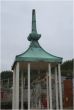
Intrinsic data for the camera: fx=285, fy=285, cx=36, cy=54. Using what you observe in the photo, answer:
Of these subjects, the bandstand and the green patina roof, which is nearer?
the bandstand

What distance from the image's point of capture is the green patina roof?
15085 millimetres

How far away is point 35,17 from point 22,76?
3.67 m

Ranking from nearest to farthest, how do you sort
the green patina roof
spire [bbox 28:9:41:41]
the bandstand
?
1. the bandstand
2. the green patina roof
3. spire [bbox 28:9:41:41]

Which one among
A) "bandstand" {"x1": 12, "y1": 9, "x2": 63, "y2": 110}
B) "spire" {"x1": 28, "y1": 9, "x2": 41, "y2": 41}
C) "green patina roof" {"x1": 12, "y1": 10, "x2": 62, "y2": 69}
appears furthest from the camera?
"spire" {"x1": 28, "y1": 9, "x2": 41, "y2": 41}

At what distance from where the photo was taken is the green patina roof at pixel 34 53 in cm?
1509

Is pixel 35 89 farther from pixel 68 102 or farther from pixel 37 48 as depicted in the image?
pixel 68 102

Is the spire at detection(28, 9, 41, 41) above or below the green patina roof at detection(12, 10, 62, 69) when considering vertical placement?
above

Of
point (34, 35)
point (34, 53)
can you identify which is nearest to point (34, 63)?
point (34, 53)

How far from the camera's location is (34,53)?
15766 millimetres

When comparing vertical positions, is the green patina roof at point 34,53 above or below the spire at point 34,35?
below

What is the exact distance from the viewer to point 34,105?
774 inches

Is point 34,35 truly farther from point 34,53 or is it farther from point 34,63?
point 34,63

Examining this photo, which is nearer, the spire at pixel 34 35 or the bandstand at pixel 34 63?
the bandstand at pixel 34 63

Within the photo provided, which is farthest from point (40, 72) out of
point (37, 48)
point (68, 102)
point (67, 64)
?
point (67, 64)
